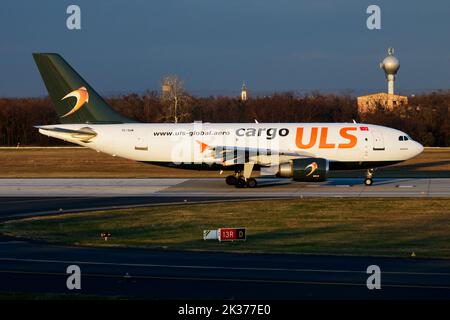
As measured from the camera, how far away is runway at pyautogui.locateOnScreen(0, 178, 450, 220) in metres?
41.9

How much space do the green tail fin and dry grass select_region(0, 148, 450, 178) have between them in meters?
9.70

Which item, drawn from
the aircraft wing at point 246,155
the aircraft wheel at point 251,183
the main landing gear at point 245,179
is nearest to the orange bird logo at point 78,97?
the aircraft wing at point 246,155

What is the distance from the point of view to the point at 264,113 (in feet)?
366

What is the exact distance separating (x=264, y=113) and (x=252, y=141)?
63.0 m

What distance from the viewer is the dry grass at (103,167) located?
197ft

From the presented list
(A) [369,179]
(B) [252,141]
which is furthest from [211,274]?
(A) [369,179]

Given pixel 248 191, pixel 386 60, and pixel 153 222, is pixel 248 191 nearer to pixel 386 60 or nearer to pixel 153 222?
pixel 153 222

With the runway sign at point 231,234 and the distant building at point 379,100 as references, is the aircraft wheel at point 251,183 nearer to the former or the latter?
the runway sign at point 231,234

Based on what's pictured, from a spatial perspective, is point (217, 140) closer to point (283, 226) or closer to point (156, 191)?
point (156, 191)

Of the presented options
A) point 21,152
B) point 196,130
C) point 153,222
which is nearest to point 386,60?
point 21,152

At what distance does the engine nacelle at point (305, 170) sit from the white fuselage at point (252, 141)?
6.08 feet

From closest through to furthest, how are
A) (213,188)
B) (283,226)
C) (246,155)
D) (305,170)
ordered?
(283,226), (305,170), (246,155), (213,188)

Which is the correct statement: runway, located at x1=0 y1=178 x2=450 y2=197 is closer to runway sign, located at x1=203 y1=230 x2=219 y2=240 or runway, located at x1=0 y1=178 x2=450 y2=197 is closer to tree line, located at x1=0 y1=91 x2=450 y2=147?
runway sign, located at x1=203 y1=230 x2=219 y2=240
